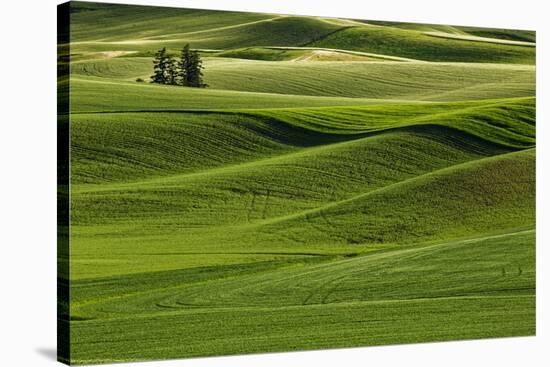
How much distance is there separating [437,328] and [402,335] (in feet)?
1.66

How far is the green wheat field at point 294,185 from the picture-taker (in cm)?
1270

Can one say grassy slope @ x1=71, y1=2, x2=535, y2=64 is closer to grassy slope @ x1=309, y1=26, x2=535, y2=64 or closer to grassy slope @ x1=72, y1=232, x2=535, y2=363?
grassy slope @ x1=309, y1=26, x2=535, y2=64

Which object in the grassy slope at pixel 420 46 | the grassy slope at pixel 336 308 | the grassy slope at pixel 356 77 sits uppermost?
the grassy slope at pixel 420 46

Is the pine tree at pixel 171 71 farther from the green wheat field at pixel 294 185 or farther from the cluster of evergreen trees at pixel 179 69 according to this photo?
the green wheat field at pixel 294 185

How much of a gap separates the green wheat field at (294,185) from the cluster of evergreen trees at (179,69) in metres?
0.08

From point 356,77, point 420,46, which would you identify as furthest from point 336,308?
point 420,46

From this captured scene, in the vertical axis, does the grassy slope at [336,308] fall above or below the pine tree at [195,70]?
below

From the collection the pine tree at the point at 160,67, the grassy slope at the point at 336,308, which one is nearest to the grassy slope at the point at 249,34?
the pine tree at the point at 160,67

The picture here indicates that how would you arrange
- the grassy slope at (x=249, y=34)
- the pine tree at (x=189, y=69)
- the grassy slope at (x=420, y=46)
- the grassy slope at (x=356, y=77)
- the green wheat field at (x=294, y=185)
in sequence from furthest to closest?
1. the grassy slope at (x=420, y=46)
2. the pine tree at (x=189, y=69)
3. the grassy slope at (x=356, y=77)
4. the grassy slope at (x=249, y=34)
5. the green wheat field at (x=294, y=185)

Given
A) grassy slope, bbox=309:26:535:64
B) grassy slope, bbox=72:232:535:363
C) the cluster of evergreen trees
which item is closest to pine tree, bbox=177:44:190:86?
the cluster of evergreen trees

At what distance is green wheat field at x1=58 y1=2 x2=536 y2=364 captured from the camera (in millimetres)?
12703

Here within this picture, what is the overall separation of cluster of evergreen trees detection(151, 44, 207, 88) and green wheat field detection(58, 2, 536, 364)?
0.25 feet

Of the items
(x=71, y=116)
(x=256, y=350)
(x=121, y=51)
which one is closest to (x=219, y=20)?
(x=121, y=51)

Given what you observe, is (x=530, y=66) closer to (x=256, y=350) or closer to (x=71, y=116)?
(x=256, y=350)
